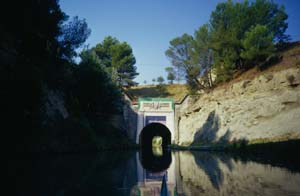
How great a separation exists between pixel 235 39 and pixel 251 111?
866cm

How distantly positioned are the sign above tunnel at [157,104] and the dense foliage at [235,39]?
3839 millimetres

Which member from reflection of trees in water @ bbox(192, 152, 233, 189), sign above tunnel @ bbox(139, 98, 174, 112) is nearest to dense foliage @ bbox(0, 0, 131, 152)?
sign above tunnel @ bbox(139, 98, 174, 112)

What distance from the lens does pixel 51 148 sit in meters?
18.9

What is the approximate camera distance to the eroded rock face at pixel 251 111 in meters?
17.6

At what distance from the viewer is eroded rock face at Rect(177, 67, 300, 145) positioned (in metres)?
17.6

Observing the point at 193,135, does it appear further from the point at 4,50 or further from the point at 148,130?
the point at 4,50

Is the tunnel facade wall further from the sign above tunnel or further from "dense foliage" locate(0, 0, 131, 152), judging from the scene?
"dense foliage" locate(0, 0, 131, 152)

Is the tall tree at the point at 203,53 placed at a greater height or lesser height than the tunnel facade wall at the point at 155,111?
greater

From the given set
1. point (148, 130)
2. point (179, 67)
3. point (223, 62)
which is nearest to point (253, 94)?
point (223, 62)

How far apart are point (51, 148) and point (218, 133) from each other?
1586 cm

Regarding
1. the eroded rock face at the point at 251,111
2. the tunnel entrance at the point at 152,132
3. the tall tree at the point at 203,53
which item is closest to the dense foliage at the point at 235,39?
the tall tree at the point at 203,53

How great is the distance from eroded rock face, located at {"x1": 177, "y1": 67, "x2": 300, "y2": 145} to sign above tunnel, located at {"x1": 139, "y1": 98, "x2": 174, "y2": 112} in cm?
419

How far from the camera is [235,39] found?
26.0 meters

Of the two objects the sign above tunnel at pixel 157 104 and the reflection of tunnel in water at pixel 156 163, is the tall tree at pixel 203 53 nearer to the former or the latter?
the sign above tunnel at pixel 157 104
